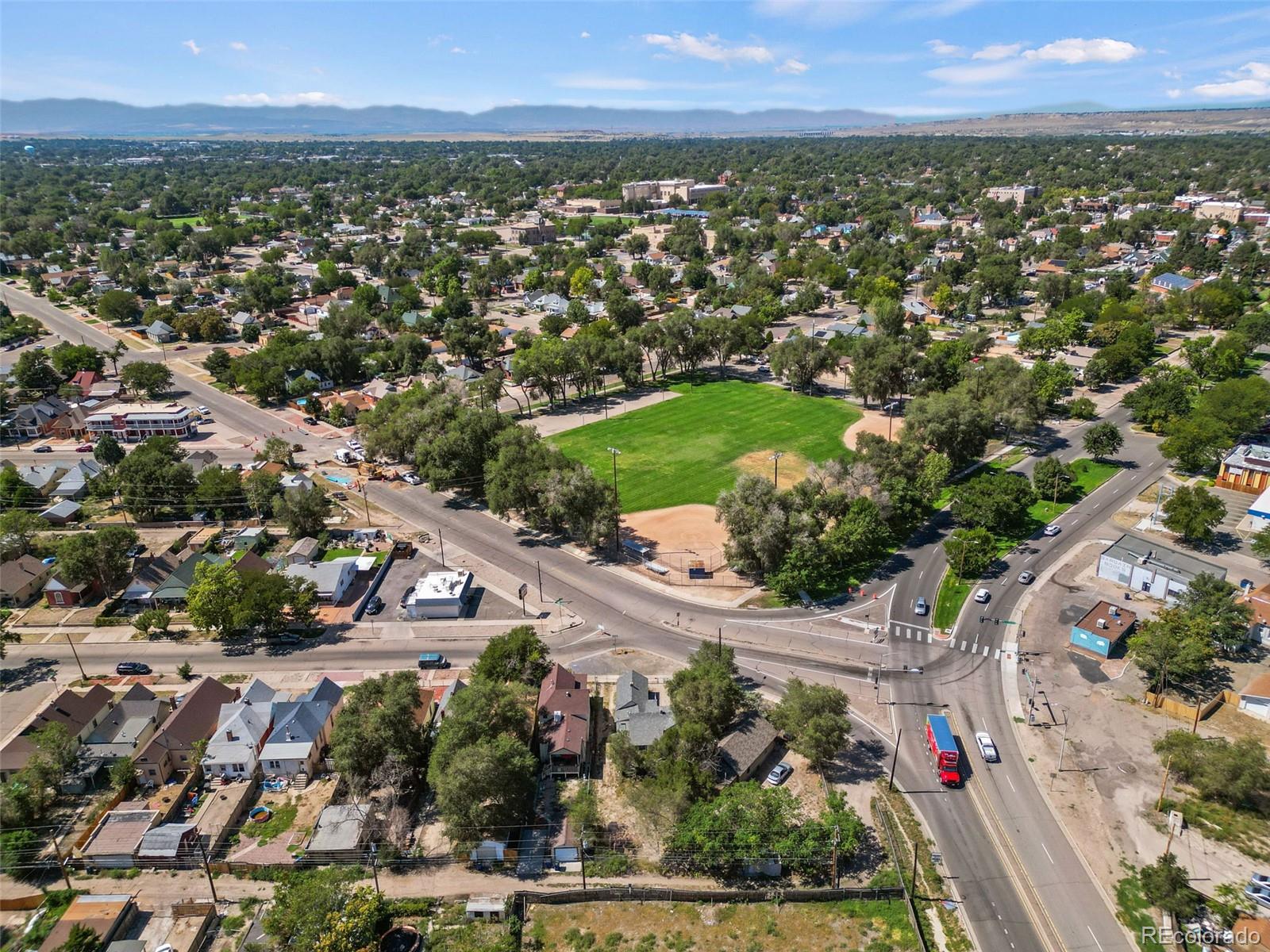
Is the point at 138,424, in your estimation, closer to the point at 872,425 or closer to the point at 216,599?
the point at 216,599

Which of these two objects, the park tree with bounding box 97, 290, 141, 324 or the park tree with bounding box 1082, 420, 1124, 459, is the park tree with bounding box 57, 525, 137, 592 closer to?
the park tree with bounding box 1082, 420, 1124, 459

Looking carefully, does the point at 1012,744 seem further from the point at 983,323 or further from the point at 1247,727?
the point at 983,323

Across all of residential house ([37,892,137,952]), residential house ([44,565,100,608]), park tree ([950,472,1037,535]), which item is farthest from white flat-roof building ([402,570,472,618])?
park tree ([950,472,1037,535])

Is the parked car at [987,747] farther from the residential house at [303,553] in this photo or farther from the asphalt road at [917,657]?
the residential house at [303,553]

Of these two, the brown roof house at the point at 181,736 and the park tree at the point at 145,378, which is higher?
the park tree at the point at 145,378

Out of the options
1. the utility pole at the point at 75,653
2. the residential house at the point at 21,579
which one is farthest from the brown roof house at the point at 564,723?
the residential house at the point at 21,579

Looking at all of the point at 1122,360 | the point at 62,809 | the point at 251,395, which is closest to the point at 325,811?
the point at 62,809

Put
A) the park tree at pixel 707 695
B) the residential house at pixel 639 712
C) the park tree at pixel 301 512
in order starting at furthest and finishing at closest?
the park tree at pixel 301 512
the residential house at pixel 639 712
the park tree at pixel 707 695
